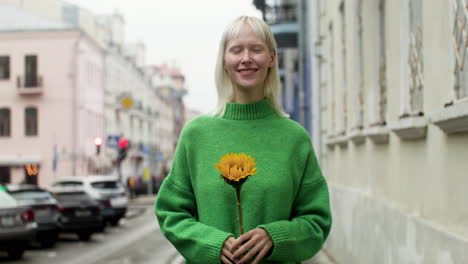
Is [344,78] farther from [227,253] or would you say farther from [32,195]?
[227,253]

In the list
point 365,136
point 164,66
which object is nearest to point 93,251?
point 365,136

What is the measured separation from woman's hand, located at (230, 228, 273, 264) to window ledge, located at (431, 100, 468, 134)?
1.90 metres


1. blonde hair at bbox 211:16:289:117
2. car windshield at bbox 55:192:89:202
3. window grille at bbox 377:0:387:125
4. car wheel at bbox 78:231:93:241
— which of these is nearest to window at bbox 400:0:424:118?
window grille at bbox 377:0:387:125

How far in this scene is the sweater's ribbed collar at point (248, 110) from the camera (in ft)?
9.86

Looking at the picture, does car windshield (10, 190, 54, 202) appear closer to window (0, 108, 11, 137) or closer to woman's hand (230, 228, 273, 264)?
woman's hand (230, 228, 273, 264)

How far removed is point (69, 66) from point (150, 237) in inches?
1177

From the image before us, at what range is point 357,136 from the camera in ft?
32.4

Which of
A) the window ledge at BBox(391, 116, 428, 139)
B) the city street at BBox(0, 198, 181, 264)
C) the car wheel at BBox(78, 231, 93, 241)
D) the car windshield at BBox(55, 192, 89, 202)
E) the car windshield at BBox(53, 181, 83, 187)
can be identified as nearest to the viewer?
the window ledge at BBox(391, 116, 428, 139)

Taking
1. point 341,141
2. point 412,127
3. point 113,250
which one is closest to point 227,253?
point 412,127

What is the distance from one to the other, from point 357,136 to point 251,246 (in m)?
7.38

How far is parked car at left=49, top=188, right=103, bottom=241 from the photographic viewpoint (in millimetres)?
19875

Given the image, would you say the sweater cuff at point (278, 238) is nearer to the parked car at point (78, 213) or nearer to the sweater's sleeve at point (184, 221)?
the sweater's sleeve at point (184, 221)

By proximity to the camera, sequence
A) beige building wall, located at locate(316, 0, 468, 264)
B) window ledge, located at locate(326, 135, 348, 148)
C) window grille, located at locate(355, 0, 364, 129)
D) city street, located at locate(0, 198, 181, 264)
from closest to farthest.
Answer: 1. beige building wall, located at locate(316, 0, 468, 264)
2. window grille, located at locate(355, 0, 364, 129)
3. window ledge, located at locate(326, 135, 348, 148)
4. city street, located at locate(0, 198, 181, 264)

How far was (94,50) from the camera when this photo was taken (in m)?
52.6
